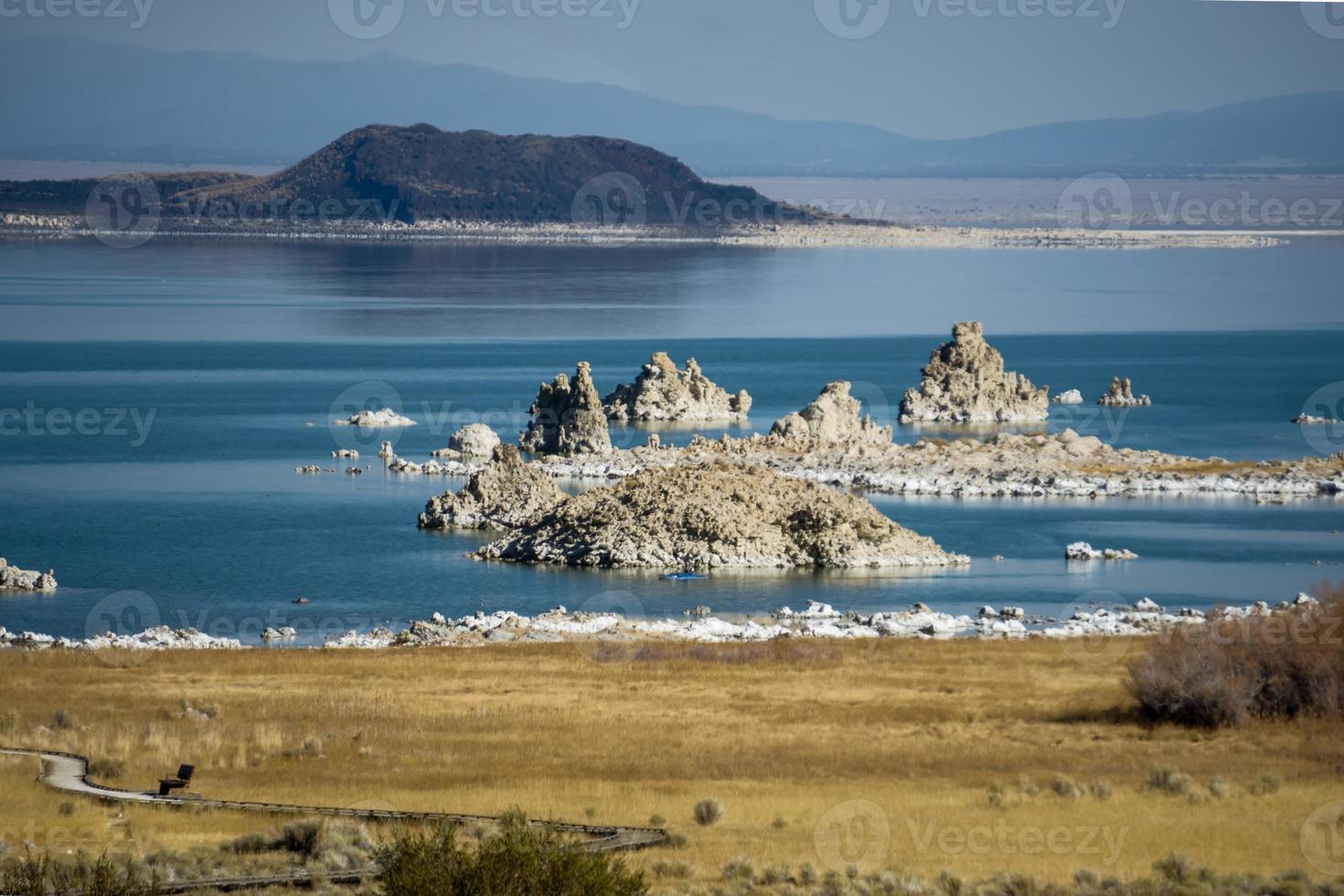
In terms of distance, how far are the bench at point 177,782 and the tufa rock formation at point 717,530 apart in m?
18.6

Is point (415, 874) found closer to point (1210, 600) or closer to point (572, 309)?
point (1210, 600)

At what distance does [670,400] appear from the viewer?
61531 mm

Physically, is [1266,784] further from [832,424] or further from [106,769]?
[832,424]

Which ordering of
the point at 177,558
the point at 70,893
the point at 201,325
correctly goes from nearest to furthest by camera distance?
the point at 70,893
the point at 177,558
the point at 201,325

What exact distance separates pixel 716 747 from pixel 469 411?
44.8m

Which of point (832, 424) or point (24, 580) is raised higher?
point (832, 424)

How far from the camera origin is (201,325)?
104438 mm

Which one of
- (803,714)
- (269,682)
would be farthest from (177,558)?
(803,714)

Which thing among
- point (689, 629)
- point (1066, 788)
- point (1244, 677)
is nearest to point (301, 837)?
point (1066, 788)

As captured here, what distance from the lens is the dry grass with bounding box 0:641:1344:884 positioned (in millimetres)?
16031

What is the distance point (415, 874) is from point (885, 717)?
11.0 meters
